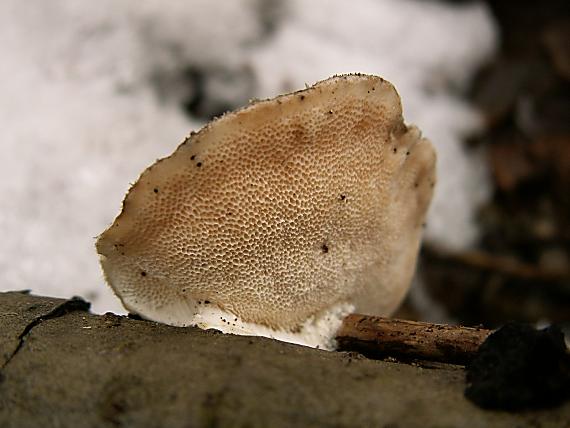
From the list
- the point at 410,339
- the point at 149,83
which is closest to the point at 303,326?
the point at 410,339

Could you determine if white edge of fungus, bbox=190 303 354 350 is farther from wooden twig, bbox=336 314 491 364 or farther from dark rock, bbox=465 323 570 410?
dark rock, bbox=465 323 570 410

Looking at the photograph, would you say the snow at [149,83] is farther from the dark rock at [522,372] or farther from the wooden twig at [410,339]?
the dark rock at [522,372]

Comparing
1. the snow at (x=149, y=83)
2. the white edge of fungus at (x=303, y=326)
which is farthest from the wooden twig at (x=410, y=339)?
the snow at (x=149, y=83)

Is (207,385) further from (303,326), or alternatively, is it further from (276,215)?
(303,326)

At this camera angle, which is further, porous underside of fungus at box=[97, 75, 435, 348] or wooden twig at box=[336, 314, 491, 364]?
wooden twig at box=[336, 314, 491, 364]

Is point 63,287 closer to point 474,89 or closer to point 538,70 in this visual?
point 474,89

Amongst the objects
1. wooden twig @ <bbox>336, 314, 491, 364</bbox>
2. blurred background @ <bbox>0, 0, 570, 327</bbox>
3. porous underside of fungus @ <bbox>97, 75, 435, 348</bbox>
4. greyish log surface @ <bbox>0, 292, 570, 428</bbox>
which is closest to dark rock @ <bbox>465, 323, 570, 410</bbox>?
greyish log surface @ <bbox>0, 292, 570, 428</bbox>
